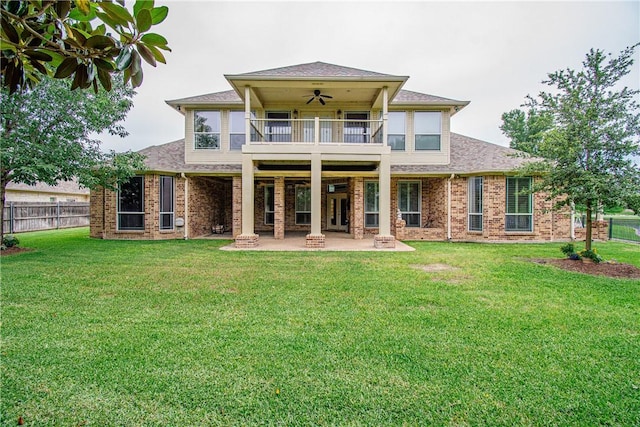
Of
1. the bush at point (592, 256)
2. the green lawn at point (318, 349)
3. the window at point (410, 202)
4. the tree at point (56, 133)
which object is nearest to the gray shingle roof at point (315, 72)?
the tree at point (56, 133)

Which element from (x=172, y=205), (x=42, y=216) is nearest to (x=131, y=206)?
(x=172, y=205)

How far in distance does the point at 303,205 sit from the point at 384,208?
23.8ft

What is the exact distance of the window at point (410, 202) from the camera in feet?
48.5

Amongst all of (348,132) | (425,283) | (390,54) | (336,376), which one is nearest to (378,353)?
(336,376)

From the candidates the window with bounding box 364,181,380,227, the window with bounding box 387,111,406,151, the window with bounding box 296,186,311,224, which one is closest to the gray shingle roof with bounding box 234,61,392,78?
the window with bounding box 387,111,406,151

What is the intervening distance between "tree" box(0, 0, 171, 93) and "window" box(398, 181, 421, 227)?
45.2 ft

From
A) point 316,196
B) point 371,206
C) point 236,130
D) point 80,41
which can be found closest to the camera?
point 80,41

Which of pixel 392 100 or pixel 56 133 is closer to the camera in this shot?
pixel 56 133

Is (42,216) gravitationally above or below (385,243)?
above

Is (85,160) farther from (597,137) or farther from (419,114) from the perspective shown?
(597,137)

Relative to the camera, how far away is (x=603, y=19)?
12.8 meters

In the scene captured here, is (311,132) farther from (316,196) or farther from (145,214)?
(145,214)

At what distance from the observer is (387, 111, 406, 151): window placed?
1450 centimetres

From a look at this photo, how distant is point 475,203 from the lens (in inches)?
522
